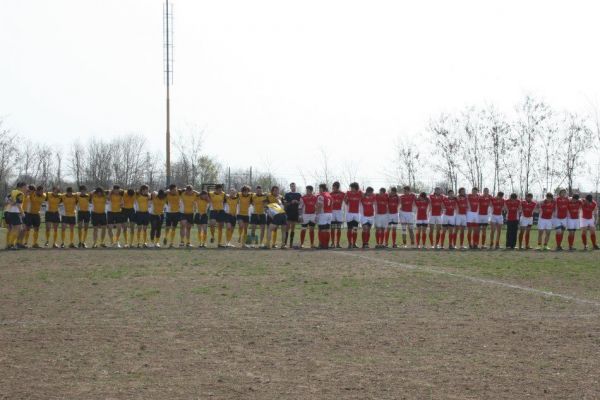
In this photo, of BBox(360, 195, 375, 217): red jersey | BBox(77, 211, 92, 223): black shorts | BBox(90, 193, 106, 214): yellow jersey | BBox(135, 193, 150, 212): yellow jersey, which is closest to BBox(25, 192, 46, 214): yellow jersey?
BBox(77, 211, 92, 223): black shorts

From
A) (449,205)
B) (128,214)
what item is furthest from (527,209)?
Result: (128,214)

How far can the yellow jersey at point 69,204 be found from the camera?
2683 cm

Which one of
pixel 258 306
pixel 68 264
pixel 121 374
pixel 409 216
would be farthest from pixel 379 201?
pixel 121 374

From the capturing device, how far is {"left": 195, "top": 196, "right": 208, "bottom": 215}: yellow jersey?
89.1 feet

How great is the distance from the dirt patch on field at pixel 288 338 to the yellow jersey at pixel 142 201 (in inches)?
372

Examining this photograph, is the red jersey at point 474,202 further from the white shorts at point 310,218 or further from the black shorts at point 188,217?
the black shorts at point 188,217

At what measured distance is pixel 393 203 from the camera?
2777 centimetres

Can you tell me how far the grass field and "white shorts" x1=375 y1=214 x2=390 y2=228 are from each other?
8.21m

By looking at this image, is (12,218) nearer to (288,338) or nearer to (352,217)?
(352,217)

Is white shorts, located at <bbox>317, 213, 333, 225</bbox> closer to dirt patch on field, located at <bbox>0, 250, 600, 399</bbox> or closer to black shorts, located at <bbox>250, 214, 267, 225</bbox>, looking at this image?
black shorts, located at <bbox>250, 214, 267, 225</bbox>

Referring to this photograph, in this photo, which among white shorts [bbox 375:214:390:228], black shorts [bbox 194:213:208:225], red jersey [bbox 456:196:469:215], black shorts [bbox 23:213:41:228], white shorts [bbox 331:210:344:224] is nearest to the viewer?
black shorts [bbox 23:213:41:228]

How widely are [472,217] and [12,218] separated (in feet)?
48.6

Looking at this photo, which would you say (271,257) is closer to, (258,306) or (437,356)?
(258,306)

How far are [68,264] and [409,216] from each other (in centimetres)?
1205
